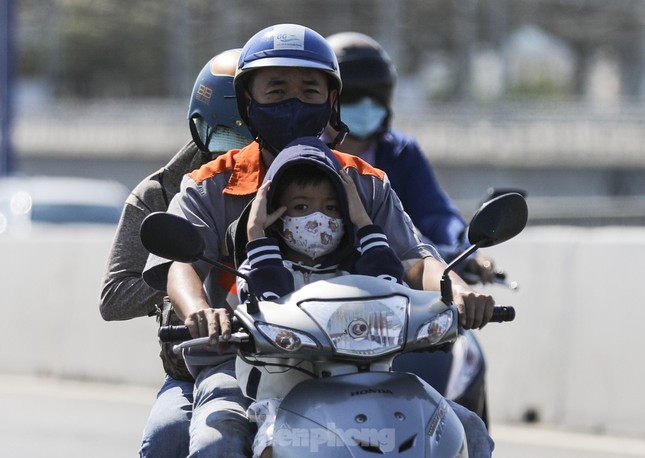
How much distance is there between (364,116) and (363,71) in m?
0.28

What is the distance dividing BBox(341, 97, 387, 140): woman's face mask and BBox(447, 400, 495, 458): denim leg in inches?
129

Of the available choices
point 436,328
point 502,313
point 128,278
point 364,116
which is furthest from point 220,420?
point 364,116

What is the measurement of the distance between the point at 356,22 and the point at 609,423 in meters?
96.3

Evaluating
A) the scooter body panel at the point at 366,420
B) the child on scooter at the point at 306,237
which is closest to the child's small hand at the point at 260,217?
the child on scooter at the point at 306,237

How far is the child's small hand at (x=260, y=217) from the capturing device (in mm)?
4398

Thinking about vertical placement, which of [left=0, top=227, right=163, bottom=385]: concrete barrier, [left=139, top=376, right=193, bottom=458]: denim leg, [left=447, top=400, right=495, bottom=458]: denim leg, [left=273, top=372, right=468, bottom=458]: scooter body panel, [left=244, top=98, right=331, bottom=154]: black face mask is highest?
[left=244, top=98, right=331, bottom=154]: black face mask

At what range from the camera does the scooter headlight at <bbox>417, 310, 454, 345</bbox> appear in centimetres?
415

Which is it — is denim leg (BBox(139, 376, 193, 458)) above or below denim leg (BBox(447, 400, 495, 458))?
below

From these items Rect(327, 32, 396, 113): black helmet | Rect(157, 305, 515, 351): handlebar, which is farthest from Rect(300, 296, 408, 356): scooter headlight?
Rect(327, 32, 396, 113): black helmet

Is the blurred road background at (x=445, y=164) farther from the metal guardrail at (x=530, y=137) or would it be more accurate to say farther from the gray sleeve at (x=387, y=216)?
the gray sleeve at (x=387, y=216)

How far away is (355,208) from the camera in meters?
4.45

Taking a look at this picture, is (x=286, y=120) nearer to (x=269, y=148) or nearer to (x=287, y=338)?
(x=269, y=148)

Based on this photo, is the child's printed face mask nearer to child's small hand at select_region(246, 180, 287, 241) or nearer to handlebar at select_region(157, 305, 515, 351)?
child's small hand at select_region(246, 180, 287, 241)

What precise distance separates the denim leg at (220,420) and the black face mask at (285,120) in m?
0.72
